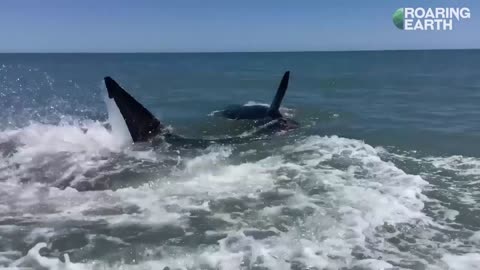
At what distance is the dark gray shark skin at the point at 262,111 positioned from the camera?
81.8ft

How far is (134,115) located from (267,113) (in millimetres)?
9315

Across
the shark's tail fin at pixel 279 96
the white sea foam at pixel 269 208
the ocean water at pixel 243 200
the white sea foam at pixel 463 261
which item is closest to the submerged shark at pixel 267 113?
the shark's tail fin at pixel 279 96

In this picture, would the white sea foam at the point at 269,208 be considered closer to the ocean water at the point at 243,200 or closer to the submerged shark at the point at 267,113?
the ocean water at the point at 243,200

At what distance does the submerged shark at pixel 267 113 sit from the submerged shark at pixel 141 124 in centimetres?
312

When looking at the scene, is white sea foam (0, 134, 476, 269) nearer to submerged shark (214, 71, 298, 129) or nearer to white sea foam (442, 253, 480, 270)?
white sea foam (442, 253, 480, 270)

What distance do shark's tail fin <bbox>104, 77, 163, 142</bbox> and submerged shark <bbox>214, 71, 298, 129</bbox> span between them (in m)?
7.15

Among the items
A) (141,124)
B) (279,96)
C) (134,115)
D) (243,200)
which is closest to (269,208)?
(243,200)

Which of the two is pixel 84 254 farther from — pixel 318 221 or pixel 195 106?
pixel 195 106

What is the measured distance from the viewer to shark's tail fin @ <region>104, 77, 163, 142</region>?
18578 millimetres

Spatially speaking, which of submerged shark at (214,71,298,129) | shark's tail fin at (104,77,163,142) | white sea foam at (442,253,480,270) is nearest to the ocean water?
white sea foam at (442,253,480,270)

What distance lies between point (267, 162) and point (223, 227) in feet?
22.2

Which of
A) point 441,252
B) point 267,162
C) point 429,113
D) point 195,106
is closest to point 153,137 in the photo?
point 267,162

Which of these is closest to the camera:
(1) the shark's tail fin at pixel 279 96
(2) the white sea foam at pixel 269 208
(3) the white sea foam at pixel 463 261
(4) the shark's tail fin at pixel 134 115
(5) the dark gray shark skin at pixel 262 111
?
(3) the white sea foam at pixel 463 261

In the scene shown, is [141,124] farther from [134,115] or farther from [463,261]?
[463,261]
